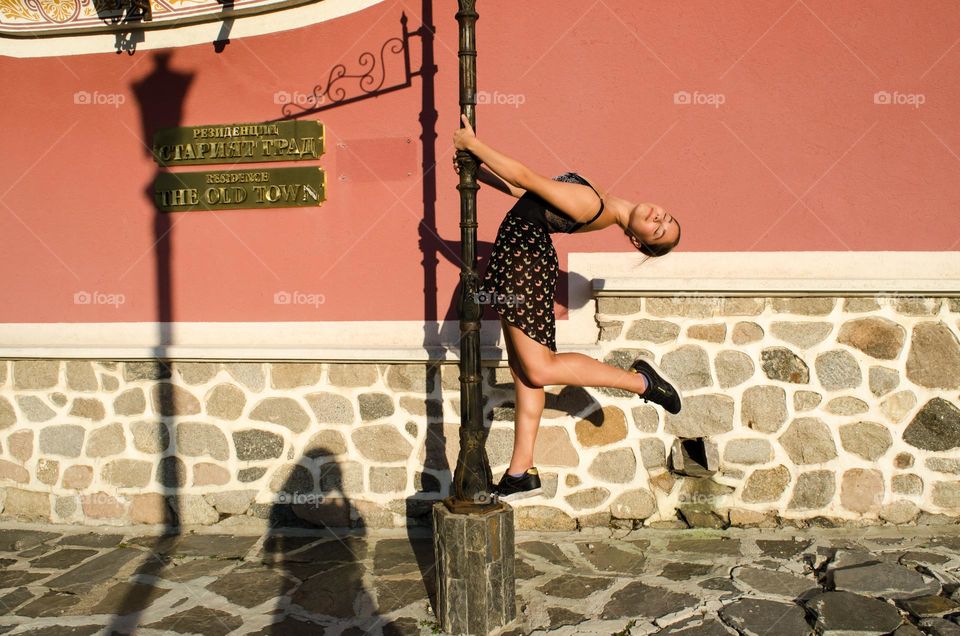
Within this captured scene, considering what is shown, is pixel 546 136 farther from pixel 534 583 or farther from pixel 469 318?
pixel 534 583

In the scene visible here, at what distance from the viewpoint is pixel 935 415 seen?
4.46 meters

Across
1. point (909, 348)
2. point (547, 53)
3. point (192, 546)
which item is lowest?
point (192, 546)

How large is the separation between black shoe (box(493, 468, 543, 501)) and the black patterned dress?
68 centimetres

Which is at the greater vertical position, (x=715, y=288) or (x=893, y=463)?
(x=715, y=288)

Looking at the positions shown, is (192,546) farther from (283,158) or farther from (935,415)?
(935,415)

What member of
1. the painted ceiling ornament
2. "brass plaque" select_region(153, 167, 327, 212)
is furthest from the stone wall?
the painted ceiling ornament

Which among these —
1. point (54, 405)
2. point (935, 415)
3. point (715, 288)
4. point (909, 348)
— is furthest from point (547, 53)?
point (54, 405)

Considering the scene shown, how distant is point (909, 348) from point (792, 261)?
2.77 ft
